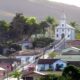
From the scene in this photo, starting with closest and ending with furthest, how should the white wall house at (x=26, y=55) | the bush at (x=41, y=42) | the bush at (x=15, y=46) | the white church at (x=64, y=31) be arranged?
the white wall house at (x=26, y=55), the bush at (x=15, y=46), the bush at (x=41, y=42), the white church at (x=64, y=31)

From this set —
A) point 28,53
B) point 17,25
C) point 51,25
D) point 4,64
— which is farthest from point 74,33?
point 4,64

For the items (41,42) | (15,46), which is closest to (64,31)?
(41,42)

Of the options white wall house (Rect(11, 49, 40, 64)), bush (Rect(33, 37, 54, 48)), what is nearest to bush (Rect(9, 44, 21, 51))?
bush (Rect(33, 37, 54, 48))

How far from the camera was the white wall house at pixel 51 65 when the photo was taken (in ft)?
116

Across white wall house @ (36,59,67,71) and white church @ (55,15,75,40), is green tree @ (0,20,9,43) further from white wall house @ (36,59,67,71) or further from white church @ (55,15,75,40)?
white wall house @ (36,59,67,71)

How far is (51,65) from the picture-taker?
3566cm

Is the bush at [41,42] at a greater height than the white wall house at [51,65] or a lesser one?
greater

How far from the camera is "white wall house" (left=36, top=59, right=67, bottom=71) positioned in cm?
3544

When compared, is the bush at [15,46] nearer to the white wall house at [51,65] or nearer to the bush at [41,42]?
the bush at [41,42]

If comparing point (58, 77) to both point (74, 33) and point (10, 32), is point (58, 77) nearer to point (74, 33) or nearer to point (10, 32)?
point (10, 32)

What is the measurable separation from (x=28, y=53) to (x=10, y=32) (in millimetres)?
6797

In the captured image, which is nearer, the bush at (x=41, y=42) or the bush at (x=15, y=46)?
the bush at (x=15, y=46)

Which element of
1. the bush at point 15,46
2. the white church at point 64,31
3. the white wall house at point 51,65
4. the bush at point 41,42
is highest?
the white church at point 64,31

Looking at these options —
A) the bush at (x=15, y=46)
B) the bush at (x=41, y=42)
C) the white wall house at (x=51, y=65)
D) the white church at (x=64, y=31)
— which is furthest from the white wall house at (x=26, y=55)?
the white church at (x=64, y=31)
